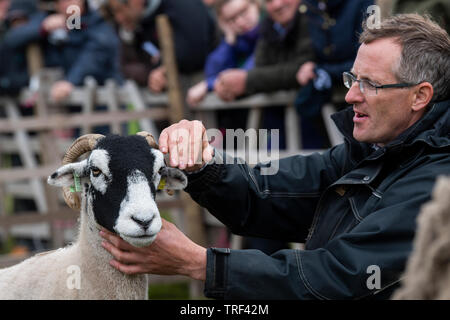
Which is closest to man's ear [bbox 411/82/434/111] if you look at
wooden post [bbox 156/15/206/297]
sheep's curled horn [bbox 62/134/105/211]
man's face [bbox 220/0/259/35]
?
sheep's curled horn [bbox 62/134/105/211]

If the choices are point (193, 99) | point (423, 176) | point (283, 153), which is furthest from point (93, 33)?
point (423, 176)

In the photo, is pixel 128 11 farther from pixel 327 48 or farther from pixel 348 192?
pixel 348 192

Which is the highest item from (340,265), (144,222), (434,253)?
(144,222)

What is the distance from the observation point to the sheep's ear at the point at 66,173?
3.15 metres

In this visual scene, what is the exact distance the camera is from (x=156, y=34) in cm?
695

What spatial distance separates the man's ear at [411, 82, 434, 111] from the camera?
2.89 meters

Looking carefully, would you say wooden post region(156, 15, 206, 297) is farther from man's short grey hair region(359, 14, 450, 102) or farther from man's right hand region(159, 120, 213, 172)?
man's short grey hair region(359, 14, 450, 102)

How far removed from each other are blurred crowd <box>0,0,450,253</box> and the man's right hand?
1985mm

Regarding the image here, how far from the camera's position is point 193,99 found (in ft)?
20.7

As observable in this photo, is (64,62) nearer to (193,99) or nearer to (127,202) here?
(193,99)

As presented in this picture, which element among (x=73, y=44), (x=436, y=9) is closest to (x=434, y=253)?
(x=436, y=9)

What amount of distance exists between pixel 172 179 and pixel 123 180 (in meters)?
0.32

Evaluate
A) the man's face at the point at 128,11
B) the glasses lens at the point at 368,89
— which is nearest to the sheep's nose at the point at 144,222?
the glasses lens at the point at 368,89

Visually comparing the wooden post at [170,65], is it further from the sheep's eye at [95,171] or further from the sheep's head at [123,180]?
the sheep's eye at [95,171]
